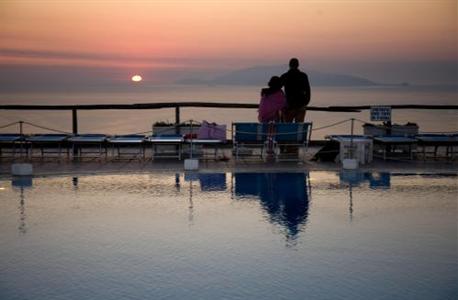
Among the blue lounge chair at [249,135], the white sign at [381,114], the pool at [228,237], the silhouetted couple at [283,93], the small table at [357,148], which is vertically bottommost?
the pool at [228,237]

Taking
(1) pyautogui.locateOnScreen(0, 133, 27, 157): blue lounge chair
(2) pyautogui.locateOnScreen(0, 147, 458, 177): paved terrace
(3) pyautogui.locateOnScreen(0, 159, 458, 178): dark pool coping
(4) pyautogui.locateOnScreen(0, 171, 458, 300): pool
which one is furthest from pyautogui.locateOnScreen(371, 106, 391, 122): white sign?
(1) pyautogui.locateOnScreen(0, 133, 27, 157): blue lounge chair

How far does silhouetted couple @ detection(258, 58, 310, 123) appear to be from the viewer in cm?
1248

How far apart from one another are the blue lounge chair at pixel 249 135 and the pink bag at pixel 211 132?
282 mm

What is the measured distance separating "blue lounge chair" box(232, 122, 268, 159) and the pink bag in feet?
0.92

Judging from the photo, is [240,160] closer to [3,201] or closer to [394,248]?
[3,201]

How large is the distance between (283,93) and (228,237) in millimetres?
5927

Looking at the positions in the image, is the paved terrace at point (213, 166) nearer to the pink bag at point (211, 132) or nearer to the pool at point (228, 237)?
the pink bag at point (211, 132)

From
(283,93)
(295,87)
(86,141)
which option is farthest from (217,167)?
(86,141)

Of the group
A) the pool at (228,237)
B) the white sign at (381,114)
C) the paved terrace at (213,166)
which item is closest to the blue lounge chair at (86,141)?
the paved terrace at (213,166)

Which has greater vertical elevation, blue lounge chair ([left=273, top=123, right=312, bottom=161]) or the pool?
blue lounge chair ([left=273, top=123, right=312, bottom=161])

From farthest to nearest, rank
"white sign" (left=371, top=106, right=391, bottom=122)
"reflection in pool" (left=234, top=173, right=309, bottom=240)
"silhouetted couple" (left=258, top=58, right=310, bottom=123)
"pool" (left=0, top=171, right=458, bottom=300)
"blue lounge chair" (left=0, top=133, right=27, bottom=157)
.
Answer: "white sign" (left=371, top=106, right=391, bottom=122), "silhouetted couple" (left=258, top=58, right=310, bottom=123), "blue lounge chair" (left=0, top=133, right=27, bottom=157), "reflection in pool" (left=234, top=173, right=309, bottom=240), "pool" (left=0, top=171, right=458, bottom=300)

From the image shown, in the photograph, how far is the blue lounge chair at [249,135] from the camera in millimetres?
12188

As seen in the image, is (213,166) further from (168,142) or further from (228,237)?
(228,237)

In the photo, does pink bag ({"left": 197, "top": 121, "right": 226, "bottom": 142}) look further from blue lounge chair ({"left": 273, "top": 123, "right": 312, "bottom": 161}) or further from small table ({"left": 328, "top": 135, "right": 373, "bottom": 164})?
small table ({"left": 328, "top": 135, "right": 373, "bottom": 164})
